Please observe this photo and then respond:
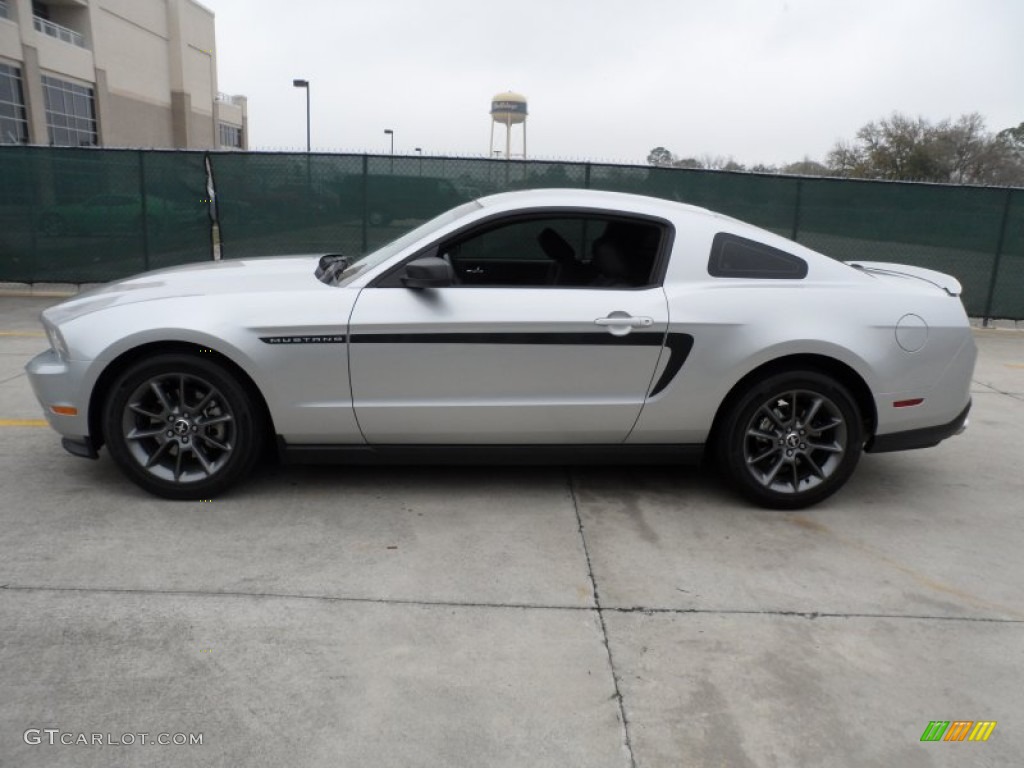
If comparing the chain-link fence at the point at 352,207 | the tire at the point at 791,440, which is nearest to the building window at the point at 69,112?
the chain-link fence at the point at 352,207

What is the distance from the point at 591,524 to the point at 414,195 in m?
7.48

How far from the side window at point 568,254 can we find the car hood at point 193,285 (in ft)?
2.82

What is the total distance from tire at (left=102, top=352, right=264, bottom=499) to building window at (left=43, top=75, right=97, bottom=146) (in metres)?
38.1

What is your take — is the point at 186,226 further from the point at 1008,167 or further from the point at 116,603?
the point at 1008,167

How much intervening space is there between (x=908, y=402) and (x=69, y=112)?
43.6 meters

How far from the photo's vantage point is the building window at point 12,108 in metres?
32.7

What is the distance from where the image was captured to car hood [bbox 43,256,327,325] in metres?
4.10

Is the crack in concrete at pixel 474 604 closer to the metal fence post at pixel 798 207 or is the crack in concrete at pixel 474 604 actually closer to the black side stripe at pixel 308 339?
the black side stripe at pixel 308 339

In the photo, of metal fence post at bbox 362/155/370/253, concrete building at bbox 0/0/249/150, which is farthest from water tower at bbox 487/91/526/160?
metal fence post at bbox 362/155/370/253

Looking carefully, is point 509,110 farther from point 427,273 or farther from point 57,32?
point 427,273

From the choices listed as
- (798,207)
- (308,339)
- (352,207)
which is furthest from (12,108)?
(308,339)

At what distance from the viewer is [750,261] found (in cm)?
424

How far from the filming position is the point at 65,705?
2564 mm

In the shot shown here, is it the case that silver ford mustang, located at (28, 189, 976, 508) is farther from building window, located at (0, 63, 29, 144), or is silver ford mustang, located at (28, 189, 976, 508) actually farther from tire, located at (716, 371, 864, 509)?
building window, located at (0, 63, 29, 144)
